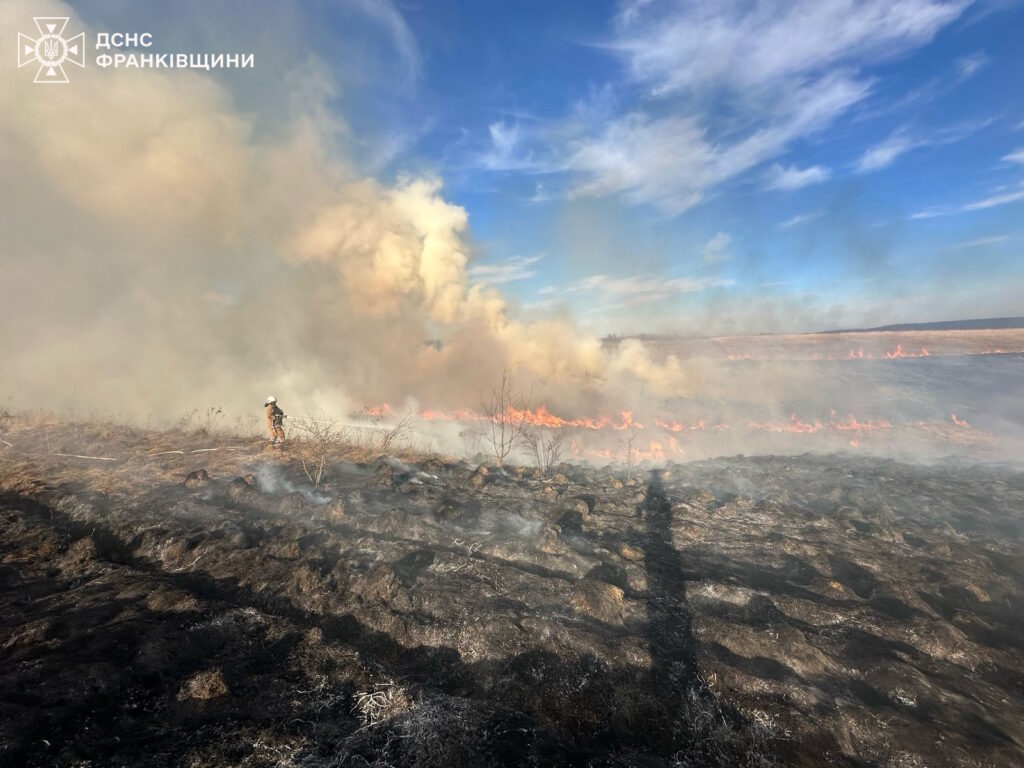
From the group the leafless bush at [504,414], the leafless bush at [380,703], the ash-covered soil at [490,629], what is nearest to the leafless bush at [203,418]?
the ash-covered soil at [490,629]

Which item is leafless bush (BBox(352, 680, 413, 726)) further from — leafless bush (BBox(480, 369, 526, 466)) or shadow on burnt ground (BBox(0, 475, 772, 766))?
leafless bush (BBox(480, 369, 526, 466))

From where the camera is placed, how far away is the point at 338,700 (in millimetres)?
4172

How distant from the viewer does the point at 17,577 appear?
19.8ft

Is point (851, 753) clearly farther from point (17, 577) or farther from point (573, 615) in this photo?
point (17, 577)

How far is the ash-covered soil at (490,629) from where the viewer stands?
3859mm

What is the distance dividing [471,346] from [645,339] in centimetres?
5014

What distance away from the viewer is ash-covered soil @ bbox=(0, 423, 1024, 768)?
386cm

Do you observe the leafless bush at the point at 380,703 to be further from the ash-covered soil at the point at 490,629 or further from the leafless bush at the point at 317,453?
the leafless bush at the point at 317,453

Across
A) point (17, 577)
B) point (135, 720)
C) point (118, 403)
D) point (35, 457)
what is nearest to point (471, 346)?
point (118, 403)

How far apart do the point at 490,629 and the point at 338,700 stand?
1.82m

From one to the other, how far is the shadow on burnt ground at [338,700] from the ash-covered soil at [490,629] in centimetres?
2

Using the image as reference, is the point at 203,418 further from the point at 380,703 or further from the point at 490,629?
the point at 380,703

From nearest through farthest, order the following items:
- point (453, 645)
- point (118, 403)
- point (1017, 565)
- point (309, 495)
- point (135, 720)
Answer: point (135, 720), point (453, 645), point (1017, 565), point (309, 495), point (118, 403)

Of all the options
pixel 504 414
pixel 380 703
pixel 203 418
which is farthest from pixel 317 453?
pixel 203 418
